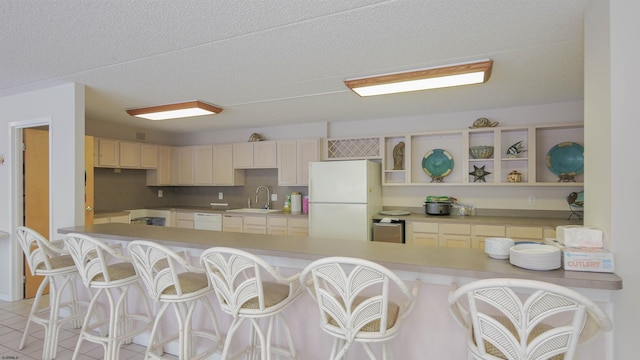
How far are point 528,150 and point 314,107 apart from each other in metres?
2.54

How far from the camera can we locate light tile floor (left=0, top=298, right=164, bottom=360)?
246cm

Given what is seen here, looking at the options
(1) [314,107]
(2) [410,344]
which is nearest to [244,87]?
(1) [314,107]

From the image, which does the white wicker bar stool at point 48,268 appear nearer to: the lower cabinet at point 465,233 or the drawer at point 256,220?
the drawer at point 256,220

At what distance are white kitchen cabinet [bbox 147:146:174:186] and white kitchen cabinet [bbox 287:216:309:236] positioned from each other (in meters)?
2.55

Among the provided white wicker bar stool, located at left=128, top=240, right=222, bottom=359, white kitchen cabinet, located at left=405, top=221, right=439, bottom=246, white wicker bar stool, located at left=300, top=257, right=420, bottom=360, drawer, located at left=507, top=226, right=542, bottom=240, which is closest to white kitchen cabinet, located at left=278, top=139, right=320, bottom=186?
white kitchen cabinet, located at left=405, top=221, right=439, bottom=246

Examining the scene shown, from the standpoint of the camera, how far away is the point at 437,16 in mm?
1814

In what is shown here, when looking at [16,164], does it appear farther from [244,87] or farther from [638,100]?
[638,100]

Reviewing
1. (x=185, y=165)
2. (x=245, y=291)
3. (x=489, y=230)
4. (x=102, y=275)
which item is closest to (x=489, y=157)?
(x=489, y=230)

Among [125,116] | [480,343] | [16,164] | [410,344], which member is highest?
[125,116]

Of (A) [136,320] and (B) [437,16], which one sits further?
(A) [136,320]

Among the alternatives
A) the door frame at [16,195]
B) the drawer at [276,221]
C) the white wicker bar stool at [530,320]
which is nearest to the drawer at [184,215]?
the drawer at [276,221]

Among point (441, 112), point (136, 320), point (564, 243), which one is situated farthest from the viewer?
point (441, 112)

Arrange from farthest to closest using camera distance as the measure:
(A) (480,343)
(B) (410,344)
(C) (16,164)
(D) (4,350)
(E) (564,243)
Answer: (C) (16,164), (D) (4,350), (B) (410,344), (E) (564,243), (A) (480,343)

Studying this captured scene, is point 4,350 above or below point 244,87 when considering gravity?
below
